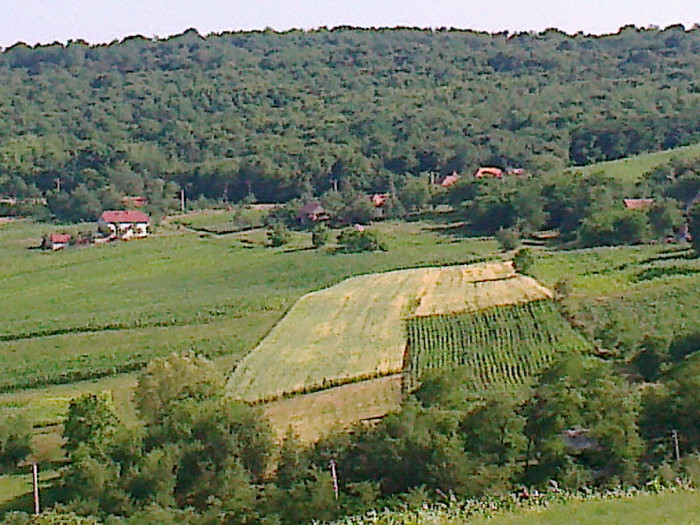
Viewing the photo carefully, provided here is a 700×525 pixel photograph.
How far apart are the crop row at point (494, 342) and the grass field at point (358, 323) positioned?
0.73m

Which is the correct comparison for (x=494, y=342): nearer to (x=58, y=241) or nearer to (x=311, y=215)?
(x=311, y=215)

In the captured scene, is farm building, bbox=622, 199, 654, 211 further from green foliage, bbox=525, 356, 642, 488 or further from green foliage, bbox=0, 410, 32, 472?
green foliage, bbox=0, 410, 32, 472

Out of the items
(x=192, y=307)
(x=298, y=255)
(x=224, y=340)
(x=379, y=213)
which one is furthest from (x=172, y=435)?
(x=379, y=213)

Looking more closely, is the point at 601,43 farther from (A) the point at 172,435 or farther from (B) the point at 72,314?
(A) the point at 172,435

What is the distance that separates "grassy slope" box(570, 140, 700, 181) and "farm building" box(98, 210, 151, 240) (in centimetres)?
2753

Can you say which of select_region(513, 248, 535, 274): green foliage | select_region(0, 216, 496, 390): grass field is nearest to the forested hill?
select_region(0, 216, 496, 390): grass field

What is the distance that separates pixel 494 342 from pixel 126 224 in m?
46.5

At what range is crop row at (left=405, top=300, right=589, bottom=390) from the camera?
90.5 feet

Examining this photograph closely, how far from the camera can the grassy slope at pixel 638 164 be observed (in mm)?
67625

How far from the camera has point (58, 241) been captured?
223 feet

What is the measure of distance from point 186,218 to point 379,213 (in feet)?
54.6

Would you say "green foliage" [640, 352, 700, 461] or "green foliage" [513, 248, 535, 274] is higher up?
"green foliage" [640, 352, 700, 461]

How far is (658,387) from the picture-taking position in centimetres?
2064

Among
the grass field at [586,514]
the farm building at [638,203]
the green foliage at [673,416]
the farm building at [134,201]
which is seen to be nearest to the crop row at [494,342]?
the green foliage at [673,416]
